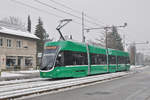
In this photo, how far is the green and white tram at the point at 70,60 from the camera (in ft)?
62.8

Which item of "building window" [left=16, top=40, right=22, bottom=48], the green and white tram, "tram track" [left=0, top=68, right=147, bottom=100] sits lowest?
"tram track" [left=0, top=68, right=147, bottom=100]

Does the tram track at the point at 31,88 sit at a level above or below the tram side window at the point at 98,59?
below

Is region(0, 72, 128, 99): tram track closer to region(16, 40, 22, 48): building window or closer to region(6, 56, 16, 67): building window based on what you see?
region(6, 56, 16, 67): building window

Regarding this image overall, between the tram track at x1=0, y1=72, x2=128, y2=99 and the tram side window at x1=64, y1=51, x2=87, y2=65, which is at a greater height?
the tram side window at x1=64, y1=51, x2=87, y2=65

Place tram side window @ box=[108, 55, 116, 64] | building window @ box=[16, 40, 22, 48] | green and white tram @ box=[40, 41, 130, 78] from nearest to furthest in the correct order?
green and white tram @ box=[40, 41, 130, 78] → tram side window @ box=[108, 55, 116, 64] → building window @ box=[16, 40, 22, 48]

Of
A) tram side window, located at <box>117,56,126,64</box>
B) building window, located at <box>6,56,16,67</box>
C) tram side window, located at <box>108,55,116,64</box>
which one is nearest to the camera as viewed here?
tram side window, located at <box>108,55,116,64</box>

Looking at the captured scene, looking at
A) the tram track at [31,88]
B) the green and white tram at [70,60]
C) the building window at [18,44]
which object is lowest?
the tram track at [31,88]

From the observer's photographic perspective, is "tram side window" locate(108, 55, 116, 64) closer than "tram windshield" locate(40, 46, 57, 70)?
No

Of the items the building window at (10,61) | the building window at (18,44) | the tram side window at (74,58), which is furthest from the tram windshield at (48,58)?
the building window at (18,44)

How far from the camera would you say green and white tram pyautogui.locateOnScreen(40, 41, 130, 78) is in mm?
19141

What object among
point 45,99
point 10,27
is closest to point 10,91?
point 45,99

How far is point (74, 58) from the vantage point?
21.3m

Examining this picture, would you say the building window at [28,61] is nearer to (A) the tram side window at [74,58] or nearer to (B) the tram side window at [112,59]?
(B) the tram side window at [112,59]

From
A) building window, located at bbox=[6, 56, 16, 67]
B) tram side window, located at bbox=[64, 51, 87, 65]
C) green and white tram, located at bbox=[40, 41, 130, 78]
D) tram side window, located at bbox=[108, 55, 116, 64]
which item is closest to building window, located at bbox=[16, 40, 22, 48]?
building window, located at bbox=[6, 56, 16, 67]
